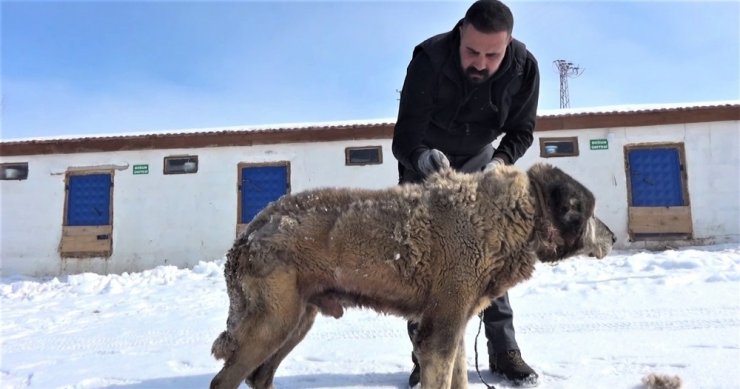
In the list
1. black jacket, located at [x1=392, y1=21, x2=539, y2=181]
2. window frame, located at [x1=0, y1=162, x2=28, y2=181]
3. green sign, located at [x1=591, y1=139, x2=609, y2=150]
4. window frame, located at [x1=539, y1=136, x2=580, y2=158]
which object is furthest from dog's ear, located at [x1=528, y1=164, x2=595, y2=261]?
window frame, located at [x1=0, y1=162, x2=28, y2=181]

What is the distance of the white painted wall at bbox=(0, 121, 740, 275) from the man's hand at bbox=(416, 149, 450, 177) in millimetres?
10712

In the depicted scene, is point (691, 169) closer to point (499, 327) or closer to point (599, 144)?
point (599, 144)

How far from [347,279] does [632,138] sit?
13452 millimetres

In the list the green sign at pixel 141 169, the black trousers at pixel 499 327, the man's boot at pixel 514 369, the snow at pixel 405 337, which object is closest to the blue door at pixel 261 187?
the green sign at pixel 141 169

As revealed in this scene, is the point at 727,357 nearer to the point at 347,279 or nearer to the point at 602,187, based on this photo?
the point at 347,279

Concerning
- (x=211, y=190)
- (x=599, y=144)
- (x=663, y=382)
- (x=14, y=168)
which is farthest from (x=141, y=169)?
(x=663, y=382)

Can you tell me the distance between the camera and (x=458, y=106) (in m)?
3.95

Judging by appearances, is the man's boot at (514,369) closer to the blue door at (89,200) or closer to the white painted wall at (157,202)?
the white painted wall at (157,202)

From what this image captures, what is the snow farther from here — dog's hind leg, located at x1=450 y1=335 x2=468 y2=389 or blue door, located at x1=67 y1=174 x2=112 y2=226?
blue door, located at x1=67 y1=174 x2=112 y2=226

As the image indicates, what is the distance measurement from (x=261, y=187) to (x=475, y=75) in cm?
1184

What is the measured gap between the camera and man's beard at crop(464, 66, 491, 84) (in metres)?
3.70

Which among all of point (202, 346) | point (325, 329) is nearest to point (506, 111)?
point (325, 329)

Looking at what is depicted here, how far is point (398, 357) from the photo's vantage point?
4.72 meters

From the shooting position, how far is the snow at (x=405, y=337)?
13.4 feet
